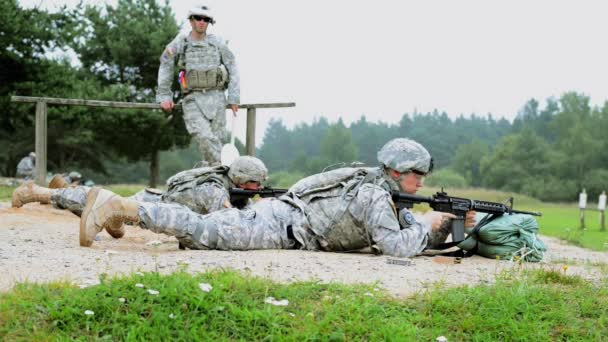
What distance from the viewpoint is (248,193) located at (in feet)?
23.3

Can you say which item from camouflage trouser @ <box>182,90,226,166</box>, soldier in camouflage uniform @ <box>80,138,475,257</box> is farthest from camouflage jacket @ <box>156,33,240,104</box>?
soldier in camouflage uniform @ <box>80,138,475,257</box>

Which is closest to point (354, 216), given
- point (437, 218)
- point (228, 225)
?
point (437, 218)

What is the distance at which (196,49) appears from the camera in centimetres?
931

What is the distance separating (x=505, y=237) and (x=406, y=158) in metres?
1.17

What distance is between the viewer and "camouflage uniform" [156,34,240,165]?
9328 mm

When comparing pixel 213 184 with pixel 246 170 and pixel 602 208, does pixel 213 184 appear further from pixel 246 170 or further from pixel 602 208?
pixel 602 208

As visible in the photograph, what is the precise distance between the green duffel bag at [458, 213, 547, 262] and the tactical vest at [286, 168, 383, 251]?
41.7 inches

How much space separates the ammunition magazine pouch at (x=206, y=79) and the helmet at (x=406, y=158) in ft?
13.1

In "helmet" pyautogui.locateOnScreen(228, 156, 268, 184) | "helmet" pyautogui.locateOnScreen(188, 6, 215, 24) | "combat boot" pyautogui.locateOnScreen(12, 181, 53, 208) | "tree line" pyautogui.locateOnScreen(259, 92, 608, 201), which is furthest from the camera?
"tree line" pyautogui.locateOnScreen(259, 92, 608, 201)

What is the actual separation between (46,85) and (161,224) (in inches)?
767

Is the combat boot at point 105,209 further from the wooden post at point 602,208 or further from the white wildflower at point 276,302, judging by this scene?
the wooden post at point 602,208

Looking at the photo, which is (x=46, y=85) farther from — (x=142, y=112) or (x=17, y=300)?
(x=17, y=300)

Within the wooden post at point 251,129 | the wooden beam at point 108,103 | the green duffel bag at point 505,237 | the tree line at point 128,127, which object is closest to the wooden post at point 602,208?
the tree line at point 128,127

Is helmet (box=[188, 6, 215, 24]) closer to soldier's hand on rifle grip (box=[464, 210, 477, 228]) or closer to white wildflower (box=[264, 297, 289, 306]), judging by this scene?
soldier's hand on rifle grip (box=[464, 210, 477, 228])
